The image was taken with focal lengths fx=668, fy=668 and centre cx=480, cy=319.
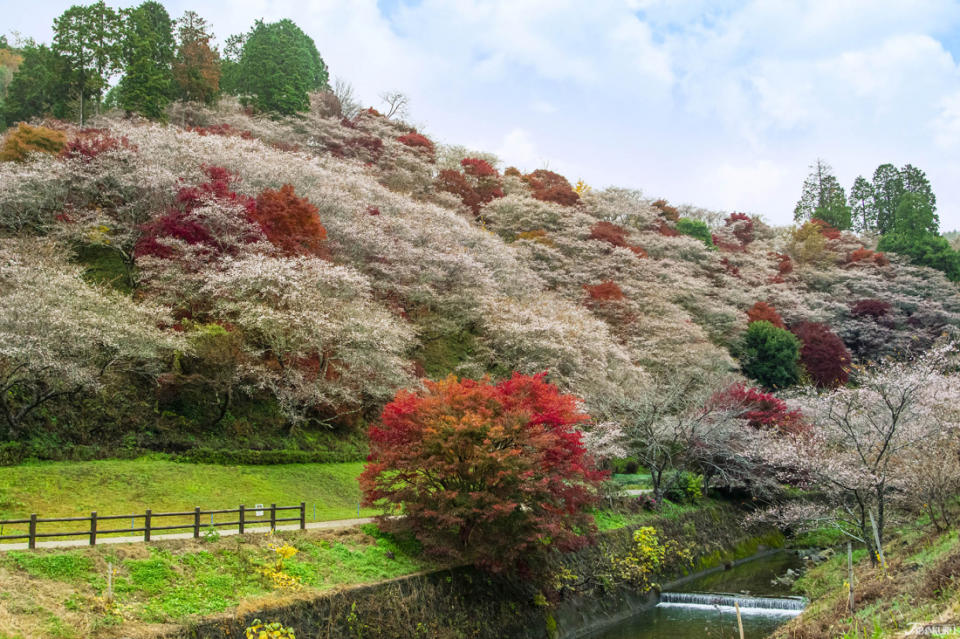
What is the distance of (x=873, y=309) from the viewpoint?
6081 centimetres

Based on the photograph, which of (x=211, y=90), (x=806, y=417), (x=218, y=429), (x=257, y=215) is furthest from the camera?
(x=211, y=90)

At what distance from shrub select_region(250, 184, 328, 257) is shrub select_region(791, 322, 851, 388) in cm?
3863

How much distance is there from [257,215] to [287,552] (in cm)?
1876

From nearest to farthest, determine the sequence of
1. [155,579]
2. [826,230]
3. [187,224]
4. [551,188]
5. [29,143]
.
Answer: [155,579] → [187,224] → [29,143] → [551,188] → [826,230]

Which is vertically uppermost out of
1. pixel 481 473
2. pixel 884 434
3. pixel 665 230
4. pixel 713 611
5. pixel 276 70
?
pixel 276 70

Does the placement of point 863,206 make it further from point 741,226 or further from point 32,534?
point 32,534

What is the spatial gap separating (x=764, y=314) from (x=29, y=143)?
51.2m

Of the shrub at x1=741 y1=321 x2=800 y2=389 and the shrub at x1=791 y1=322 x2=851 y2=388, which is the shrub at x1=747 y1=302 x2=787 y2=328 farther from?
the shrub at x1=741 y1=321 x2=800 y2=389

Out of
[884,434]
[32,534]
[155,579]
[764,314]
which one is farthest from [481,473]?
[764,314]

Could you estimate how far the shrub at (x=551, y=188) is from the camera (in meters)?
62.8

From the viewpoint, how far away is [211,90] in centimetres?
5316

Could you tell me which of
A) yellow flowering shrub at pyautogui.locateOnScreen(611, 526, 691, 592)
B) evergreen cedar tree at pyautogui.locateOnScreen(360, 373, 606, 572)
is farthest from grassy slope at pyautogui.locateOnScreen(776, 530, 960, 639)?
evergreen cedar tree at pyautogui.locateOnScreen(360, 373, 606, 572)

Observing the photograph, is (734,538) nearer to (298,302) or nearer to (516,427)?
(516,427)

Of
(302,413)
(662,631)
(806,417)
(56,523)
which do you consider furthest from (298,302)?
(806,417)
